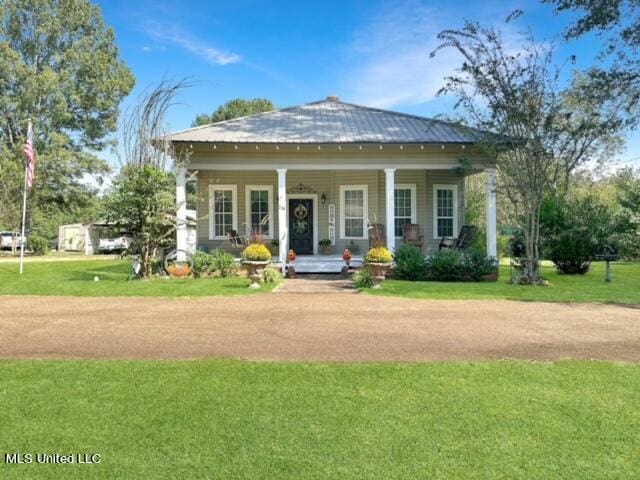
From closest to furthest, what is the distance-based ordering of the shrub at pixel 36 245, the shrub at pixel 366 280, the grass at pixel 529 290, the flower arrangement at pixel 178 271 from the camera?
the grass at pixel 529 290, the shrub at pixel 366 280, the flower arrangement at pixel 178 271, the shrub at pixel 36 245

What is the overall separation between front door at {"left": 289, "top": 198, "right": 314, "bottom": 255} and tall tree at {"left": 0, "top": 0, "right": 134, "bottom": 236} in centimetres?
1871

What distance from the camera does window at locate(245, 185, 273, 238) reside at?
15.0 meters

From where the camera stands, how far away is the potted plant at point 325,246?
14688mm

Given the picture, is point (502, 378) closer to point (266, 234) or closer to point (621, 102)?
point (266, 234)

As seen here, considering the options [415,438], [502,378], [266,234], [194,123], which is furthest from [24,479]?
[194,123]

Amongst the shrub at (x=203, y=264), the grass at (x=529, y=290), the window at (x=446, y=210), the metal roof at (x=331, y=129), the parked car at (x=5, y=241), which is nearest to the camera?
the grass at (x=529, y=290)

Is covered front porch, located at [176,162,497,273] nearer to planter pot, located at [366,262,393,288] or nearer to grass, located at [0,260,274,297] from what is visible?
grass, located at [0,260,274,297]

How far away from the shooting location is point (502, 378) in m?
4.12

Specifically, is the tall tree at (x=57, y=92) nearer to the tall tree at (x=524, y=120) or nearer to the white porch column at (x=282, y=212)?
the white porch column at (x=282, y=212)

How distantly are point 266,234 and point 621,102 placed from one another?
11944 mm

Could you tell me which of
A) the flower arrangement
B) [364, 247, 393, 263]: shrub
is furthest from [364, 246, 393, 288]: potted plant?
the flower arrangement

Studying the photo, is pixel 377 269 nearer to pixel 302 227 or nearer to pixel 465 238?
pixel 465 238

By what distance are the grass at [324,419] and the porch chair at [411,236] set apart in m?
9.58

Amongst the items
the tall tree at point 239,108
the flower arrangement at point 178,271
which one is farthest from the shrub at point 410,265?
the tall tree at point 239,108
